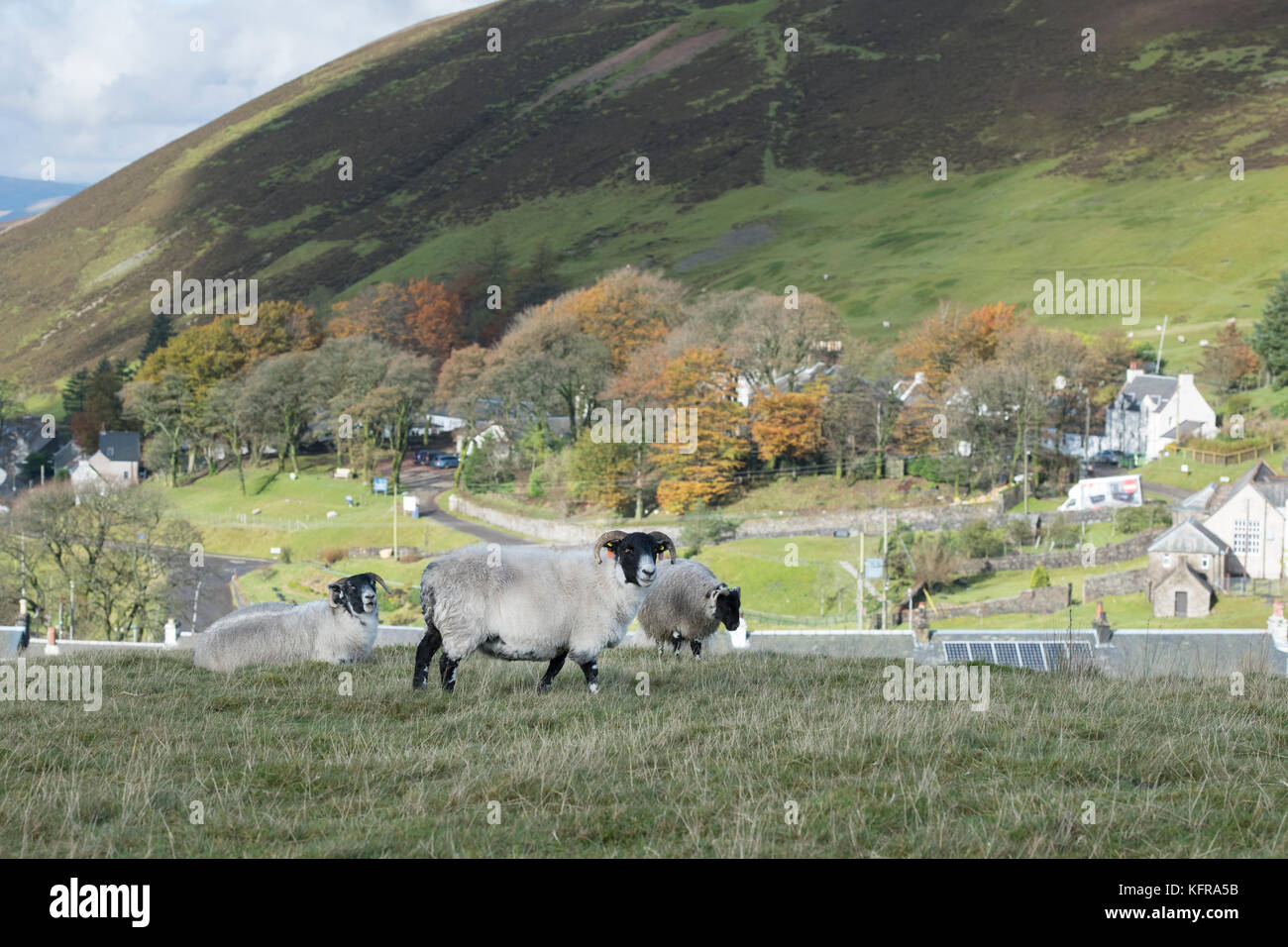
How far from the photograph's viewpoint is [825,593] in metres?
73.7

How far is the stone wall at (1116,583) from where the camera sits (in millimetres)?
73312

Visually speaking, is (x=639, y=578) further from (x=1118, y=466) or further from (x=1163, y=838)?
(x=1118, y=466)

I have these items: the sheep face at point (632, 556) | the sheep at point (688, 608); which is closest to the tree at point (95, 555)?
the sheep at point (688, 608)

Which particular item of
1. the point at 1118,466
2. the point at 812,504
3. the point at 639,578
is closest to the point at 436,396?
the point at 812,504

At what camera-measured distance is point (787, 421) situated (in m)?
97.9

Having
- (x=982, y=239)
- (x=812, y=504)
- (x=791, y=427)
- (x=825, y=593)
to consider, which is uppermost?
(x=982, y=239)

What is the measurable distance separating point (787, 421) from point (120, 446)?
81.6 meters

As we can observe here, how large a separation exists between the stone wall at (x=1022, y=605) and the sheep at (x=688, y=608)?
54.3m

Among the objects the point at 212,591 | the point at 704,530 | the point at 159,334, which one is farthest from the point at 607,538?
the point at 159,334

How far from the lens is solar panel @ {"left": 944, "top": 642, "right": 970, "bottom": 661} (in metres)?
29.5

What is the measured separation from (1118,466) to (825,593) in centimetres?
4562

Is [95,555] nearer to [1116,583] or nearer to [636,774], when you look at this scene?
[1116,583]

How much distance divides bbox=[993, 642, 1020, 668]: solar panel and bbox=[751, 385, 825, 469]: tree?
66768mm

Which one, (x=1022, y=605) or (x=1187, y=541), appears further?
(x=1187, y=541)
